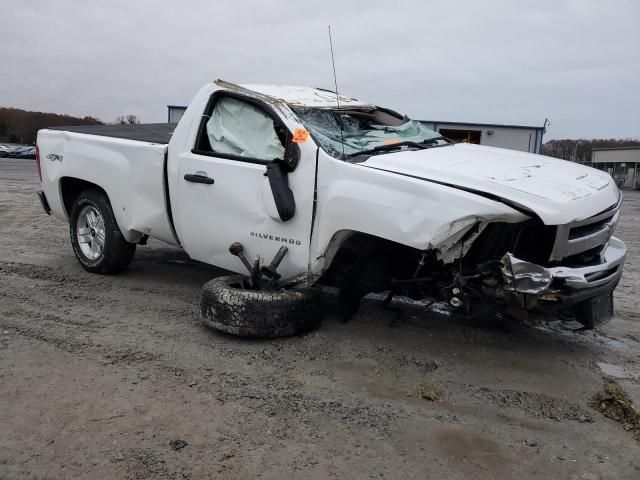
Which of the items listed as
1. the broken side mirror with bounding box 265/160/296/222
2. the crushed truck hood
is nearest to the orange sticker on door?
the broken side mirror with bounding box 265/160/296/222

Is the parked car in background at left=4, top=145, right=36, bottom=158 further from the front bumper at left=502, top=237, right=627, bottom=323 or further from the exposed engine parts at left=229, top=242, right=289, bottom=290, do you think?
the front bumper at left=502, top=237, right=627, bottom=323

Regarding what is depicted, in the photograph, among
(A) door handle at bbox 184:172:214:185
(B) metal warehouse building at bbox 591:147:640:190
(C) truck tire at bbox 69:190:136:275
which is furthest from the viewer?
(B) metal warehouse building at bbox 591:147:640:190

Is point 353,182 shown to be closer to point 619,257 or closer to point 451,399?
point 451,399

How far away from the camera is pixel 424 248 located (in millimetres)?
3484

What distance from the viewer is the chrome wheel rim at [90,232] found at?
5777 mm

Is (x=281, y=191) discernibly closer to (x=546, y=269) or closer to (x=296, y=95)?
(x=296, y=95)

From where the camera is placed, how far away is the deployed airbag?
442 cm

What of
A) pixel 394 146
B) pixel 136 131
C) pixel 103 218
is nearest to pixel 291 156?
pixel 394 146

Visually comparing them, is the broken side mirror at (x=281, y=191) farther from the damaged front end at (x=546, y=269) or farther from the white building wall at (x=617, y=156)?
the white building wall at (x=617, y=156)

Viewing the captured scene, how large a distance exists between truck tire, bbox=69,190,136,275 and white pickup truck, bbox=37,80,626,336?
0.13ft

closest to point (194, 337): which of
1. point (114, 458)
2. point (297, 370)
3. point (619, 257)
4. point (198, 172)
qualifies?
point (297, 370)

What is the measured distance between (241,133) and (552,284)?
2.62m

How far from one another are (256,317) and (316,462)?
153 cm

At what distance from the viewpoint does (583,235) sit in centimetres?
360
